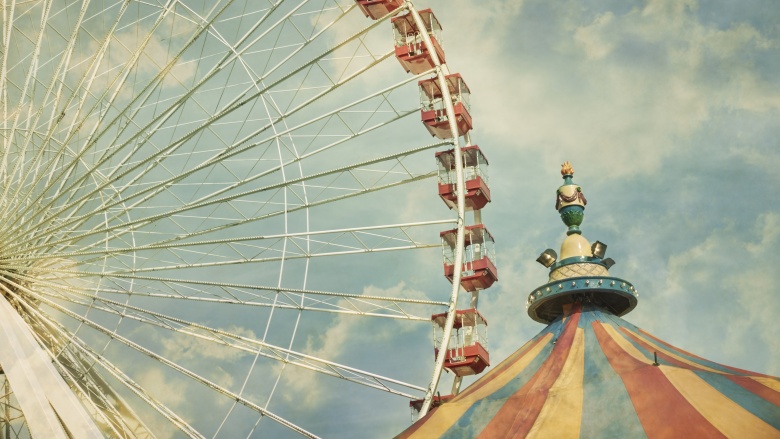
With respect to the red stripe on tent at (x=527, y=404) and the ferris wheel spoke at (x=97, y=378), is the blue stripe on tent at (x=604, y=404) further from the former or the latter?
the ferris wheel spoke at (x=97, y=378)

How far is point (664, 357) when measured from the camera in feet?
40.8

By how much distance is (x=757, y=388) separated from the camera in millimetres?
11133

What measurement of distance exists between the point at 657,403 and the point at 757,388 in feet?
3.76

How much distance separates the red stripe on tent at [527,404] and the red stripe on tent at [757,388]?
211cm

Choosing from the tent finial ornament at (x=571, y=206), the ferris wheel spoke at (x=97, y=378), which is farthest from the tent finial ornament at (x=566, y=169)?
the ferris wheel spoke at (x=97, y=378)

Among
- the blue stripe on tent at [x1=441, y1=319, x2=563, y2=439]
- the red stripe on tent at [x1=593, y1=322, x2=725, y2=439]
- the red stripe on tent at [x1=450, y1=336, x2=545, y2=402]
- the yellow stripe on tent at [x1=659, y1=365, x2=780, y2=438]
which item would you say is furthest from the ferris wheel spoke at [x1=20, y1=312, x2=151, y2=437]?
the yellow stripe on tent at [x1=659, y1=365, x2=780, y2=438]

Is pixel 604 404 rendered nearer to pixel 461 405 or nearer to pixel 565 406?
pixel 565 406

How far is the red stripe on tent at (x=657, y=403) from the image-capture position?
1043 cm

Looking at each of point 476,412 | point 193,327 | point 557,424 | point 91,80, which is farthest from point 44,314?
point 557,424

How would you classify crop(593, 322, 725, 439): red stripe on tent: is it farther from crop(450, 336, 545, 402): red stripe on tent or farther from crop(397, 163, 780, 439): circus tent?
crop(450, 336, 545, 402): red stripe on tent

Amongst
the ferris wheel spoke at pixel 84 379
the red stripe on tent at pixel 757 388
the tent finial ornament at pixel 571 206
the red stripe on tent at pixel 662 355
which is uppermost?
the tent finial ornament at pixel 571 206

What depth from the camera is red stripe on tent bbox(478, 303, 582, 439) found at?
11.5 m

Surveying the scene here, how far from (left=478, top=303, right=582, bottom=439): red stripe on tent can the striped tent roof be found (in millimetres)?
13

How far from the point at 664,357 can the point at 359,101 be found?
7538 millimetres
